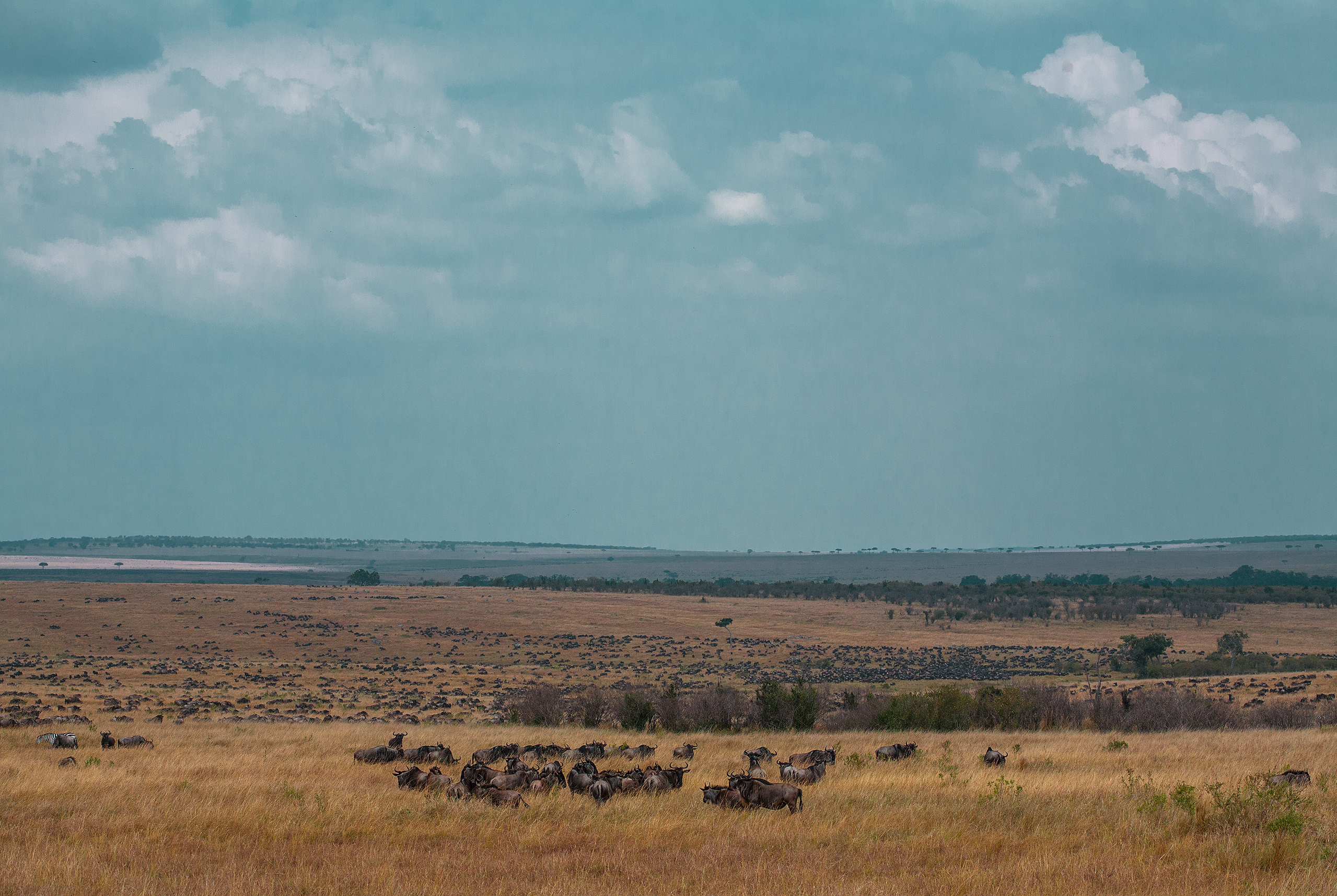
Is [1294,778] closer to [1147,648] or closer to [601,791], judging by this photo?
[601,791]

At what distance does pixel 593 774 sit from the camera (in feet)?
55.1

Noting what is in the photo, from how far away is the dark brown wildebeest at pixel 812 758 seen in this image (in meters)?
20.7

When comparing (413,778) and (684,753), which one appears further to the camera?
(684,753)

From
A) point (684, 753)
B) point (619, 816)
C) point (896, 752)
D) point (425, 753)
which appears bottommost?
point (684, 753)

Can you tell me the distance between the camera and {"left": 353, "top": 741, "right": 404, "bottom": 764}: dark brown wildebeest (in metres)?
21.6

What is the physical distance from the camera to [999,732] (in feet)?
99.5

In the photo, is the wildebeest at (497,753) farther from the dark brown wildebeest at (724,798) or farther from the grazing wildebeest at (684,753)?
the dark brown wildebeest at (724,798)

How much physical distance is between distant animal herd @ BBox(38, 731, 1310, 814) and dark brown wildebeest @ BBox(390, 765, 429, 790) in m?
0.01

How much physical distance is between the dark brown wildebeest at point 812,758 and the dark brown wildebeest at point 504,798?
7050 millimetres

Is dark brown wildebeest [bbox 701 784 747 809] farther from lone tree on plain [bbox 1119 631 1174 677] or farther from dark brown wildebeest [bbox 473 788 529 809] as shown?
lone tree on plain [bbox 1119 631 1174 677]

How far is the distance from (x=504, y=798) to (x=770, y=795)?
4.26m

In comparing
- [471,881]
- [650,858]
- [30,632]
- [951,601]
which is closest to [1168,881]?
[650,858]

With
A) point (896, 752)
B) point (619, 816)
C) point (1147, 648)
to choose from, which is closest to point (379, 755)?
point (619, 816)

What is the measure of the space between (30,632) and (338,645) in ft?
93.3
